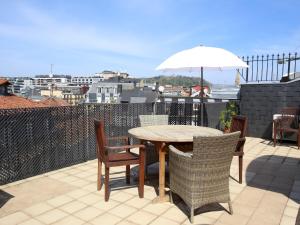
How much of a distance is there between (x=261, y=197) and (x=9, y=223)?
284cm

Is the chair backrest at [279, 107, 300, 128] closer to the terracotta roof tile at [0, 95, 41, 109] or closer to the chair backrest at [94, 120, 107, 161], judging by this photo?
the chair backrest at [94, 120, 107, 161]

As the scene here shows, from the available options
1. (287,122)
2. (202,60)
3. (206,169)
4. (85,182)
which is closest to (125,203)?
(85,182)

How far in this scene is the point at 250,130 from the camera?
26.0 feet

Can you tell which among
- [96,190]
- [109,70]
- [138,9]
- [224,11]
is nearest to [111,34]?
[138,9]

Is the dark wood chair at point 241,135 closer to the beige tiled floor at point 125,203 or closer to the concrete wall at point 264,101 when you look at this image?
the beige tiled floor at point 125,203

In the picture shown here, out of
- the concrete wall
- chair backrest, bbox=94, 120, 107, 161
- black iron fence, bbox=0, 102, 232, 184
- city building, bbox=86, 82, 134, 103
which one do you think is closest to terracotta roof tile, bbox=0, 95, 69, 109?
black iron fence, bbox=0, 102, 232, 184

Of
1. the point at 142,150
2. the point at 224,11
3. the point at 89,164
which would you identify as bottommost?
the point at 89,164

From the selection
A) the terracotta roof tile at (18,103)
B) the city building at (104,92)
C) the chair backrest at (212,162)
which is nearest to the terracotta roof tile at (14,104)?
the terracotta roof tile at (18,103)

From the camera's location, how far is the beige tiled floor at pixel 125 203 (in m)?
2.73

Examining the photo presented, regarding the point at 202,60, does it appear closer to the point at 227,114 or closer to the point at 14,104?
the point at 227,114

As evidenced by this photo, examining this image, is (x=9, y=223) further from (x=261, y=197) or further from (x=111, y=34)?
(x=111, y=34)

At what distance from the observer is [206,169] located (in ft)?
8.56

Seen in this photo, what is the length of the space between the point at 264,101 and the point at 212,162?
578 centimetres

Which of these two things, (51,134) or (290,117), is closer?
(51,134)
